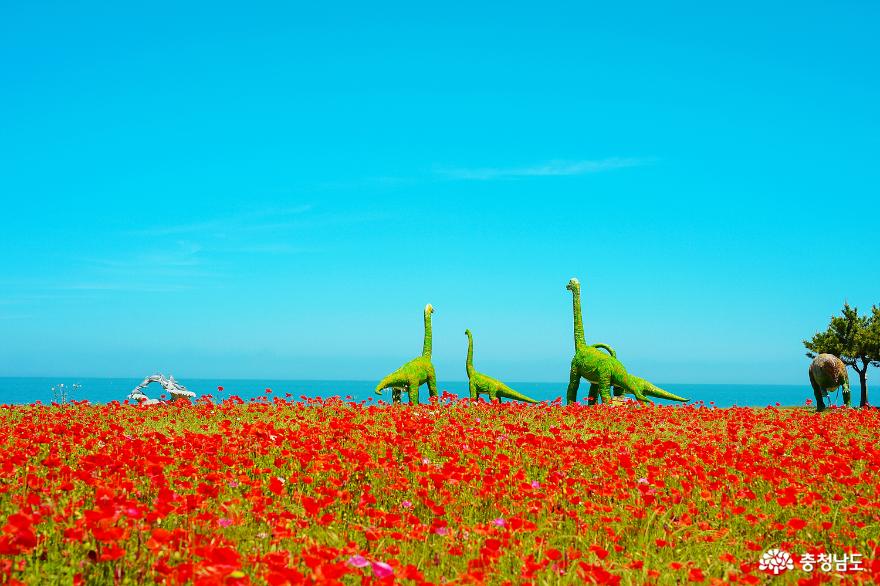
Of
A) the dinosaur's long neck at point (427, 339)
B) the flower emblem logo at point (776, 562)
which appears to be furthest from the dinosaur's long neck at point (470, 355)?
the flower emblem logo at point (776, 562)

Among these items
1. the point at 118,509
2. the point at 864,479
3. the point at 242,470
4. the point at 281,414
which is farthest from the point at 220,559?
the point at 281,414

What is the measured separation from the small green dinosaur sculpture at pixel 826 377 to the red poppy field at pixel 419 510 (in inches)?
512

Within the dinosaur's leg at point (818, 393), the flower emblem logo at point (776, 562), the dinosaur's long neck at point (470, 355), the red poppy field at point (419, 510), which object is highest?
the dinosaur's long neck at point (470, 355)

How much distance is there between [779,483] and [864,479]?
119 cm

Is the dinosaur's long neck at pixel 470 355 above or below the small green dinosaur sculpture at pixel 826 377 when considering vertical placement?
above

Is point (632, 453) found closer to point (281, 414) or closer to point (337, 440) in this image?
point (337, 440)

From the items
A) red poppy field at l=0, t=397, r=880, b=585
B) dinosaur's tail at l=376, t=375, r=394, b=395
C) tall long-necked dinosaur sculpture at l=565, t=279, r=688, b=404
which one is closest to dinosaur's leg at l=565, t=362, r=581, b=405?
tall long-necked dinosaur sculpture at l=565, t=279, r=688, b=404

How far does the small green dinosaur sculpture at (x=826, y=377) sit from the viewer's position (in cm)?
2248

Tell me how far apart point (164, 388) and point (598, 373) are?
13689 millimetres

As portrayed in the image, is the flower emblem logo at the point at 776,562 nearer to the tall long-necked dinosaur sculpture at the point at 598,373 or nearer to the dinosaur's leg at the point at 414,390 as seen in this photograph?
the dinosaur's leg at the point at 414,390

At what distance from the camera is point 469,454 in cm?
867

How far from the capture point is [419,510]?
657 cm

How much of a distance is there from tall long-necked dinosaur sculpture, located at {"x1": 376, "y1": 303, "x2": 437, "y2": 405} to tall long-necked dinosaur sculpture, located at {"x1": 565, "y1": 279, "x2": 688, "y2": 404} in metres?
4.72

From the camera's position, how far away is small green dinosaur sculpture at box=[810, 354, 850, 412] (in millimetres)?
22484
